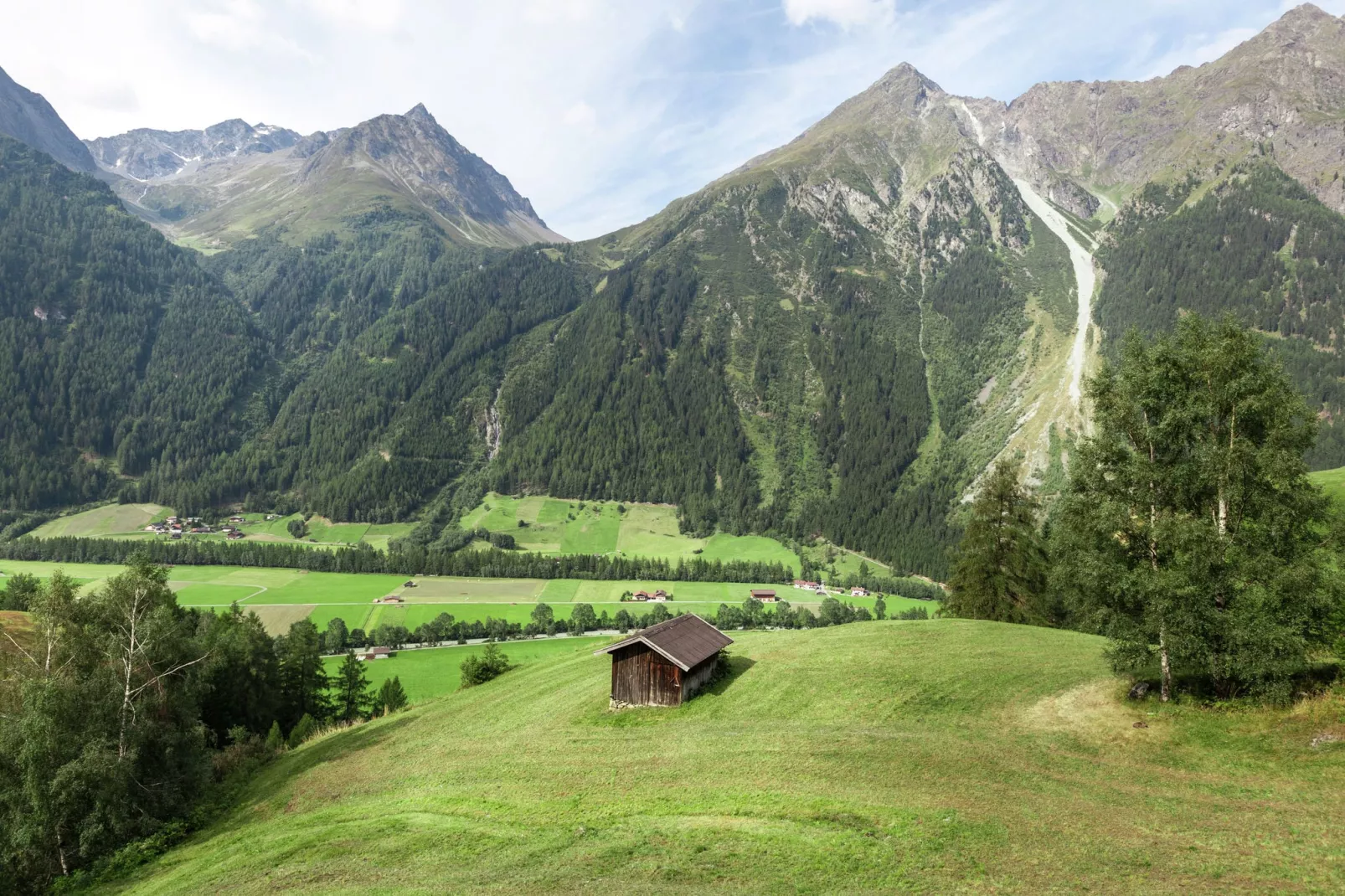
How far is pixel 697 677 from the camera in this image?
41.7 meters

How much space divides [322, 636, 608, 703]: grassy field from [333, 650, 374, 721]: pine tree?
10.8 m

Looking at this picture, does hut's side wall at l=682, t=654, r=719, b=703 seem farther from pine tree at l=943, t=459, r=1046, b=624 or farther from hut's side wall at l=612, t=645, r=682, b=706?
pine tree at l=943, t=459, r=1046, b=624

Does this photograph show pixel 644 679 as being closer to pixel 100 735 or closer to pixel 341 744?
pixel 341 744

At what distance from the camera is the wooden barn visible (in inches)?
1572

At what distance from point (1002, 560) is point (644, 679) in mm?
42854

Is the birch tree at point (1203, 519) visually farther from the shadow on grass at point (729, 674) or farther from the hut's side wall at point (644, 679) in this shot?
the hut's side wall at point (644, 679)

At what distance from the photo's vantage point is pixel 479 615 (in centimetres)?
14062

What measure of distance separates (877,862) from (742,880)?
413 centimetres

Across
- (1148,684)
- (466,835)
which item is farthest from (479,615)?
(1148,684)

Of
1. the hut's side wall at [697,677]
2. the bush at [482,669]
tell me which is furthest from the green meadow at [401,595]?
the hut's side wall at [697,677]

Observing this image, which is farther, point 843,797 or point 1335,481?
point 1335,481

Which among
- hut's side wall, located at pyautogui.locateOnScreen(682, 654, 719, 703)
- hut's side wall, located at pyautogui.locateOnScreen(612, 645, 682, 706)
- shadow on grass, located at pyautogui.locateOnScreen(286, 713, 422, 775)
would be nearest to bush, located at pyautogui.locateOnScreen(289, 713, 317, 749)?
shadow on grass, located at pyautogui.locateOnScreen(286, 713, 422, 775)

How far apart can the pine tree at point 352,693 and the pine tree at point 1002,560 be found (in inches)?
2823

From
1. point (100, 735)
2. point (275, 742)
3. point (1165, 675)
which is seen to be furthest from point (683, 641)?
point (275, 742)
